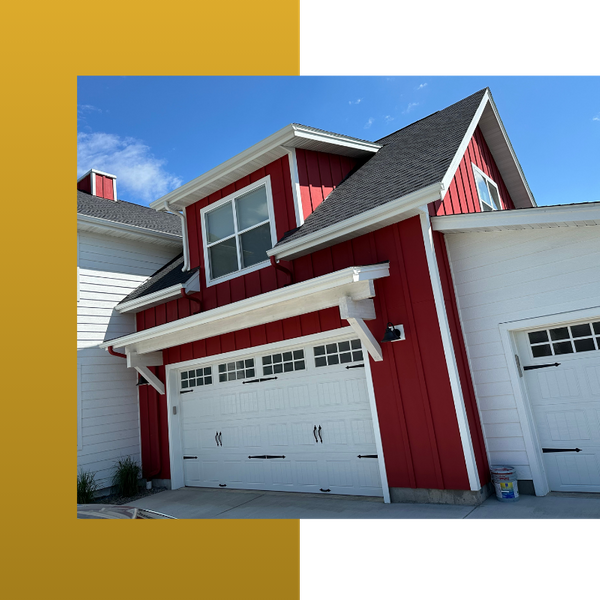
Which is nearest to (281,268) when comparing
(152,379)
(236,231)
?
(236,231)

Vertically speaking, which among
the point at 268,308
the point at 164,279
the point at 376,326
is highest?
the point at 164,279

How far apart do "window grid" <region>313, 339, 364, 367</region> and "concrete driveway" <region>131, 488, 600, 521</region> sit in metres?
1.64

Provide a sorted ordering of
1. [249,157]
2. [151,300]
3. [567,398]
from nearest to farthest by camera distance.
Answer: [567,398] → [249,157] → [151,300]

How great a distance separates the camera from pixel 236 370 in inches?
281

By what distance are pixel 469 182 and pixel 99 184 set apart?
27.9ft

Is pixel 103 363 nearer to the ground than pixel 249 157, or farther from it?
nearer to the ground

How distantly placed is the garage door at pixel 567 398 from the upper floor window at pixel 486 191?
2891 mm

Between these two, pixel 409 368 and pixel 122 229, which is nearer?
pixel 409 368

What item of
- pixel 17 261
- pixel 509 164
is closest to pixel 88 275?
pixel 17 261

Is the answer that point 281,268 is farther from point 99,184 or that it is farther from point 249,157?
point 99,184

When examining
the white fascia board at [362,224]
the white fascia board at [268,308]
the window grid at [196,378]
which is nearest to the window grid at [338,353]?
the white fascia board at [268,308]

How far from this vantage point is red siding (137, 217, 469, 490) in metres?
4.83

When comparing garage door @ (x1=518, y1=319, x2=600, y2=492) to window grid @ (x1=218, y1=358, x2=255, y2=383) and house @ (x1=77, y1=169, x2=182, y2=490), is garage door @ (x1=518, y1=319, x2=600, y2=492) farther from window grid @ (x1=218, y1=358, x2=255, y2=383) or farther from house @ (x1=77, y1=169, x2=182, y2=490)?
house @ (x1=77, y1=169, x2=182, y2=490)

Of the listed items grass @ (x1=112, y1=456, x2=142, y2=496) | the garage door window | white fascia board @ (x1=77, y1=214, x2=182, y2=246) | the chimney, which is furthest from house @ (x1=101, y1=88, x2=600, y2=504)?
the chimney
